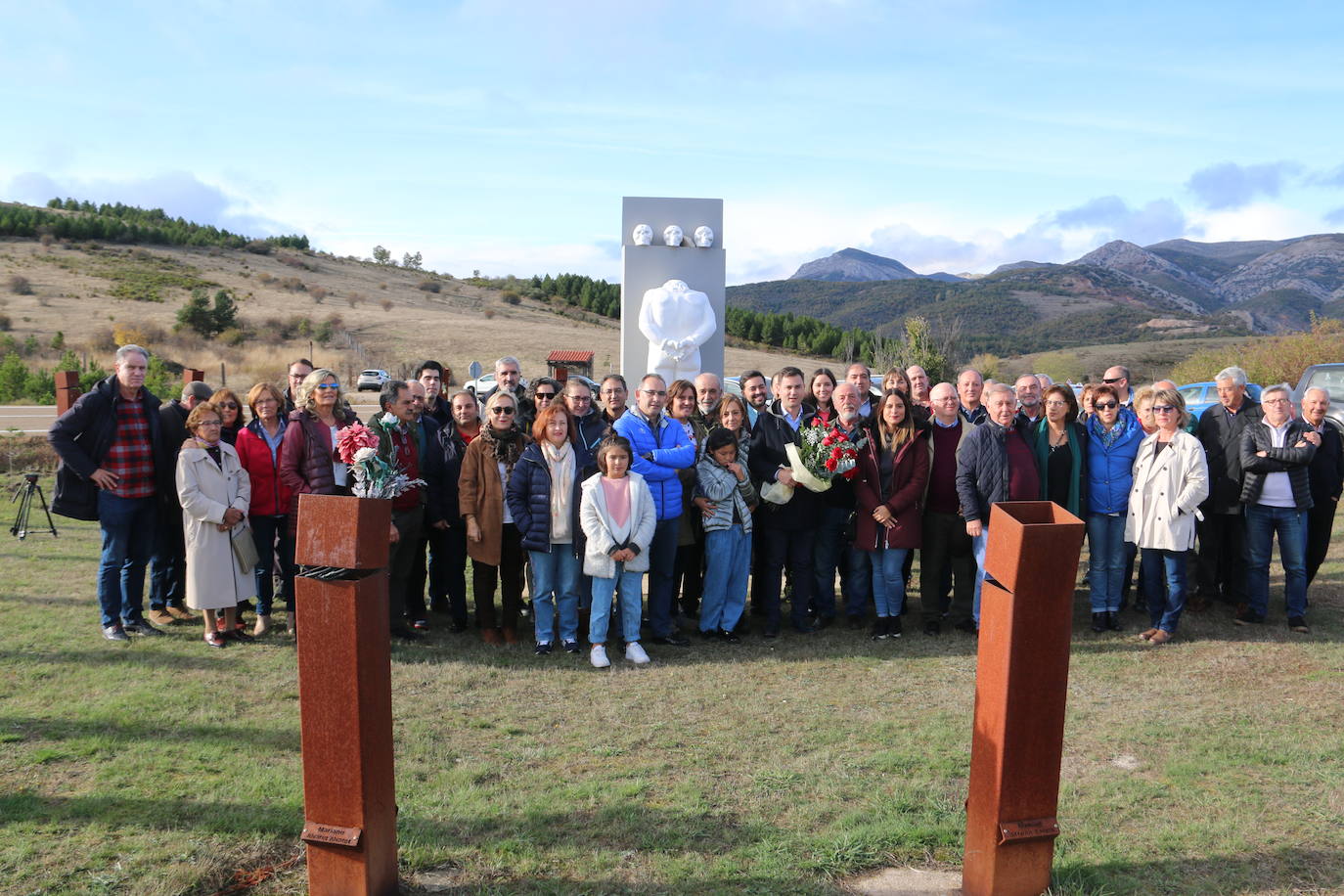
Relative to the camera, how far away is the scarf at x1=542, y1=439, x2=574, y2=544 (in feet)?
19.5

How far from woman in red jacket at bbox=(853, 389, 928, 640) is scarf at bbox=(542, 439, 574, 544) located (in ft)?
6.79

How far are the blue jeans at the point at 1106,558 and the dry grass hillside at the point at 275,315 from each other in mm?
28892

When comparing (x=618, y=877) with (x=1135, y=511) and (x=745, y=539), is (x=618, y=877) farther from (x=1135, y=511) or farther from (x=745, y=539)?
(x=1135, y=511)

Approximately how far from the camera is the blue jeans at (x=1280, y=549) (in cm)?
659

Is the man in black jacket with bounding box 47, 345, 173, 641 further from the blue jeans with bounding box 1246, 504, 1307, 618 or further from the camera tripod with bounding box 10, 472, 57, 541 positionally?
the blue jeans with bounding box 1246, 504, 1307, 618

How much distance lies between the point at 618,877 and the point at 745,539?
347cm

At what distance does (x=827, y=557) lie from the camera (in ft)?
22.4

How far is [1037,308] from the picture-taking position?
284ft

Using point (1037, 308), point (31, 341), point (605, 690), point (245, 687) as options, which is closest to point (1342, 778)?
point (605, 690)

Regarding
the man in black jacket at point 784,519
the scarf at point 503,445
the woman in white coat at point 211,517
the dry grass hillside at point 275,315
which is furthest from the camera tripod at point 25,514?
the dry grass hillside at point 275,315

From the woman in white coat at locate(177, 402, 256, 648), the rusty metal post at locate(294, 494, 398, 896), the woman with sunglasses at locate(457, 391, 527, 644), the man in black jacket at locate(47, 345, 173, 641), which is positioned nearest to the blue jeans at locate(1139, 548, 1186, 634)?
the woman with sunglasses at locate(457, 391, 527, 644)

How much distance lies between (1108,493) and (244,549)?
6.03 m

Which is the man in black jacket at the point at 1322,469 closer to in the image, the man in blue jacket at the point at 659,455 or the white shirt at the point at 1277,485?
the white shirt at the point at 1277,485

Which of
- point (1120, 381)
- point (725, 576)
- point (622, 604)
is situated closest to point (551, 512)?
point (622, 604)
